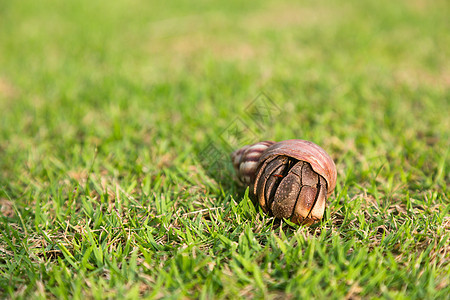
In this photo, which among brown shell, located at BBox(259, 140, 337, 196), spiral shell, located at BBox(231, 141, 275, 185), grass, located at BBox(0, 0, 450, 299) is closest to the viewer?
grass, located at BBox(0, 0, 450, 299)

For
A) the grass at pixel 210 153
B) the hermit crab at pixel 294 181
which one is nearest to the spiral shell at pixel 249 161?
the hermit crab at pixel 294 181

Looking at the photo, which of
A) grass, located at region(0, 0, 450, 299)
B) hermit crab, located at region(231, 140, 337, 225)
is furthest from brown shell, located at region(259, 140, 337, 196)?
grass, located at region(0, 0, 450, 299)

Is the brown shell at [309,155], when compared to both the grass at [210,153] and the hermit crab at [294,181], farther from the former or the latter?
the grass at [210,153]

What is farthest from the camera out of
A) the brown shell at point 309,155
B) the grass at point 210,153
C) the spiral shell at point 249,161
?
the spiral shell at point 249,161

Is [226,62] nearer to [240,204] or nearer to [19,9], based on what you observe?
[240,204]

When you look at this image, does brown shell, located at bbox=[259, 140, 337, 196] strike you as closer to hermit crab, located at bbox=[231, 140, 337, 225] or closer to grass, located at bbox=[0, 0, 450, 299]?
hermit crab, located at bbox=[231, 140, 337, 225]

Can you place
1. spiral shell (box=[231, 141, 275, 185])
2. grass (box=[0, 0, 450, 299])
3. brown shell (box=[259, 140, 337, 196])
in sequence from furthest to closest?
spiral shell (box=[231, 141, 275, 185]), brown shell (box=[259, 140, 337, 196]), grass (box=[0, 0, 450, 299])

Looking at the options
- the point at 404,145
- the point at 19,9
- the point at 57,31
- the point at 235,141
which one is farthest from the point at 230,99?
the point at 19,9

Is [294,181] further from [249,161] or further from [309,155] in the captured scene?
[249,161]
